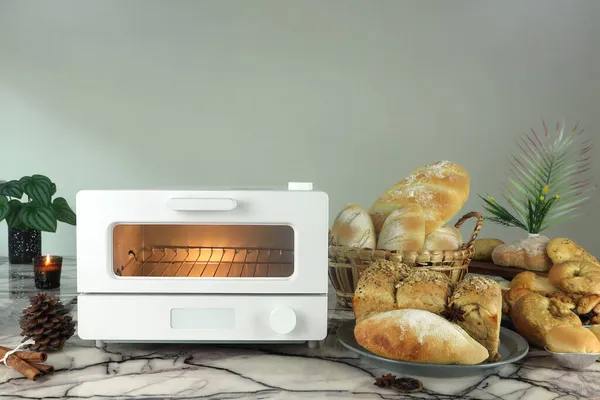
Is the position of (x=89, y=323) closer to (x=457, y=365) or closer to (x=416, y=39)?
(x=457, y=365)

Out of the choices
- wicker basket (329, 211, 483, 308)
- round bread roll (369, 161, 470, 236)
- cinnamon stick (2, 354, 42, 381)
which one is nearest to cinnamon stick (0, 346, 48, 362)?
cinnamon stick (2, 354, 42, 381)

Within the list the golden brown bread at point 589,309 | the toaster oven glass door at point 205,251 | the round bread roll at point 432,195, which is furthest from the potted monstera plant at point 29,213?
the golden brown bread at point 589,309

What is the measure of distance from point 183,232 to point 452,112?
1563mm

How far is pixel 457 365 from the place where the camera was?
2.43 feet

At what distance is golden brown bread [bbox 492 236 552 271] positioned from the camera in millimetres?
1199

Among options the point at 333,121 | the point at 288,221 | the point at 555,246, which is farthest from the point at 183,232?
the point at 333,121

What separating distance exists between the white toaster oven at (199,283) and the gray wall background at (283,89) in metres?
1.31

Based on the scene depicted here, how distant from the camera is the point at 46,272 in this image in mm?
1391

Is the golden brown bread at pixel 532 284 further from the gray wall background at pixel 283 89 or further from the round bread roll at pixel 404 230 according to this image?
the gray wall background at pixel 283 89

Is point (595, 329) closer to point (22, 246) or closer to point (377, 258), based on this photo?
point (377, 258)

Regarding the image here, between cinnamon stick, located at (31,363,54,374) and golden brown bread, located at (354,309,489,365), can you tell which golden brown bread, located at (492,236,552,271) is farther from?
cinnamon stick, located at (31,363,54,374)

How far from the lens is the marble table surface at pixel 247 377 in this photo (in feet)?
2.35

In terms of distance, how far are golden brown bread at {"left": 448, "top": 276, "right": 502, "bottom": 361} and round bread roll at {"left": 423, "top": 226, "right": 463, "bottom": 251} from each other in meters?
0.28

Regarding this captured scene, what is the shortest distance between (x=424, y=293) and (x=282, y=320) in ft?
0.67
